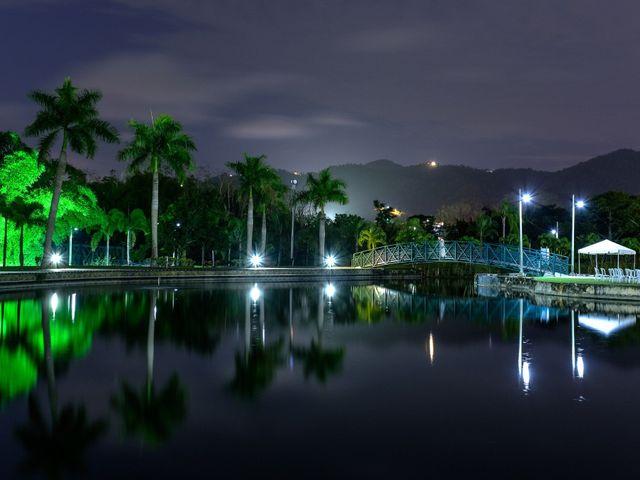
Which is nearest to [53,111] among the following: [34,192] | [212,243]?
[34,192]

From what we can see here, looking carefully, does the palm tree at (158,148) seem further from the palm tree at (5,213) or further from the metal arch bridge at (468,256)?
the metal arch bridge at (468,256)

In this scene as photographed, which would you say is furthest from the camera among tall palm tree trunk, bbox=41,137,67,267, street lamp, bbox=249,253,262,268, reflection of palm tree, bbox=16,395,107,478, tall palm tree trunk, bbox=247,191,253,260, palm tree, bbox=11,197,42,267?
street lamp, bbox=249,253,262,268

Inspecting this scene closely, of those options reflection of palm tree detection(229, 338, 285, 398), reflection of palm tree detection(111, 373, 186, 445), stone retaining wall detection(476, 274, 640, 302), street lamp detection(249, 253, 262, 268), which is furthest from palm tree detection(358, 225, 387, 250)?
reflection of palm tree detection(111, 373, 186, 445)

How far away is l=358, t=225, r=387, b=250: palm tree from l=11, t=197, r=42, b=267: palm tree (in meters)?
41.6

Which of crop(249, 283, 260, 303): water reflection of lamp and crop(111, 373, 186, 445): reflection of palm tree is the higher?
crop(249, 283, 260, 303): water reflection of lamp

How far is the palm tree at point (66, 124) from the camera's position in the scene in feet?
135

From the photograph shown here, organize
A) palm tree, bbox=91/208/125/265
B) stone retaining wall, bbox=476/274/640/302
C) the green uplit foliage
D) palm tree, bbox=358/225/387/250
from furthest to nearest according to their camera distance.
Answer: palm tree, bbox=358/225/387/250 < palm tree, bbox=91/208/125/265 < the green uplit foliage < stone retaining wall, bbox=476/274/640/302

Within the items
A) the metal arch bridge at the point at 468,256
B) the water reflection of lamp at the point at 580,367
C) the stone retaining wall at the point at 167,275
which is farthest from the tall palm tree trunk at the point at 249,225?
the water reflection of lamp at the point at 580,367

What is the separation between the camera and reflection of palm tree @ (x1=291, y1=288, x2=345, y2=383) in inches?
533

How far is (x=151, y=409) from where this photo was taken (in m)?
10.2

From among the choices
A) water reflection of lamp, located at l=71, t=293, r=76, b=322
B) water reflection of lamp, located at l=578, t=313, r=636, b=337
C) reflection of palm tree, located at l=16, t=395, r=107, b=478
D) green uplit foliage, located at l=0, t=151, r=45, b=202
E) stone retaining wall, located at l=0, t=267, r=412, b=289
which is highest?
green uplit foliage, located at l=0, t=151, r=45, b=202

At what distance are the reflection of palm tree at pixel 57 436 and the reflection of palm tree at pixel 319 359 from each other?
475 cm

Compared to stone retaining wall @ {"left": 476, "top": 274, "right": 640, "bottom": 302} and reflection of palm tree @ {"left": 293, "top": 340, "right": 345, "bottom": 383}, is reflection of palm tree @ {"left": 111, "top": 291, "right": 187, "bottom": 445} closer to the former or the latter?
reflection of palm tree @ {"left": 293, "top": 340, "right": 345, "bottom": 383}

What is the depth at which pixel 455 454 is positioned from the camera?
8.34 meters
